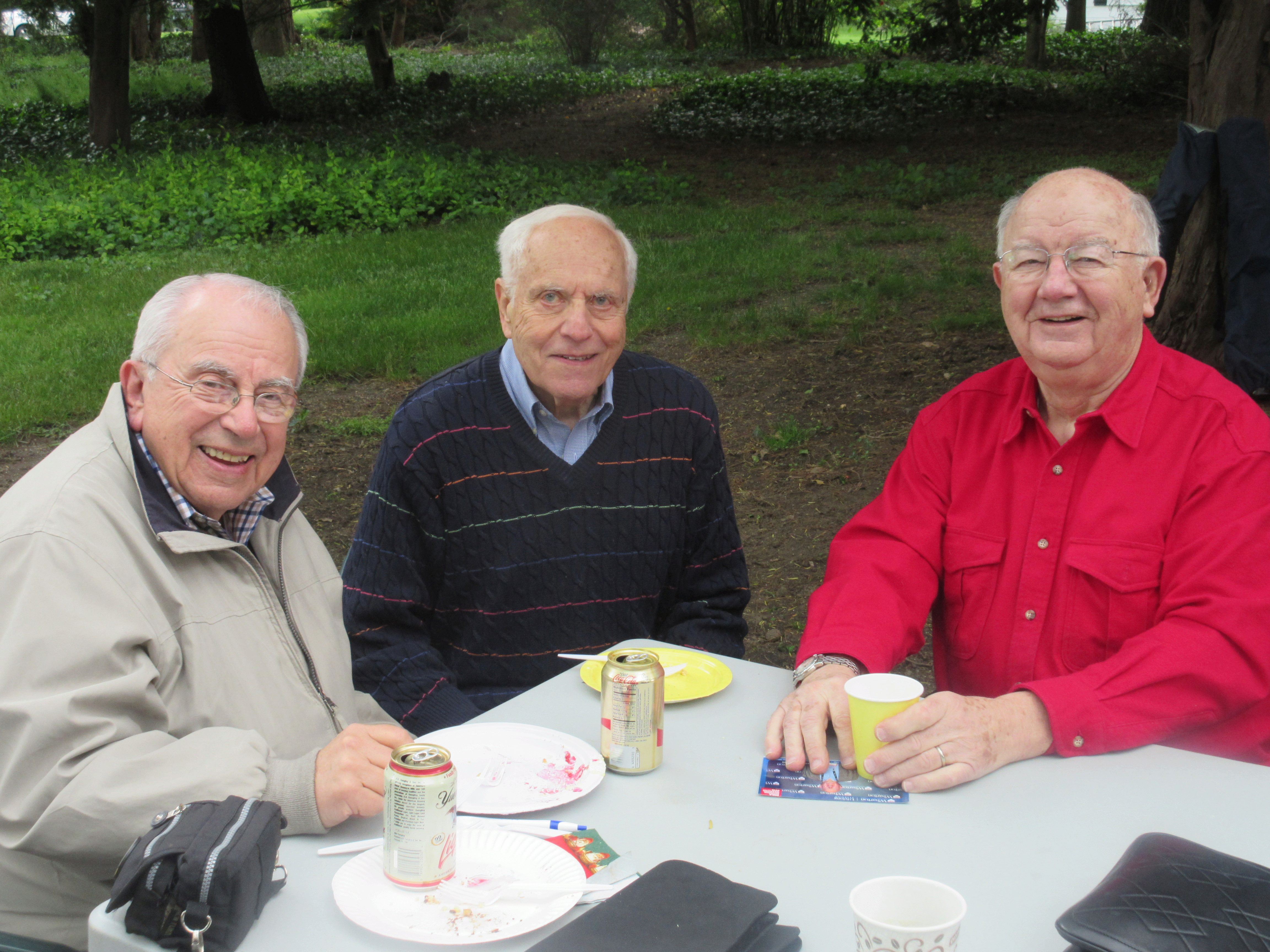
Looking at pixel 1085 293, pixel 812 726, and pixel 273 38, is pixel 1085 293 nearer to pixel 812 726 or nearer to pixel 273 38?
pixel 812 726

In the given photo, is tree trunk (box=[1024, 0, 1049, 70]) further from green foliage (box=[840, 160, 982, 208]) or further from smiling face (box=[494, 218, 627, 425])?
smiling face (box=[494, 218, 627, 425])

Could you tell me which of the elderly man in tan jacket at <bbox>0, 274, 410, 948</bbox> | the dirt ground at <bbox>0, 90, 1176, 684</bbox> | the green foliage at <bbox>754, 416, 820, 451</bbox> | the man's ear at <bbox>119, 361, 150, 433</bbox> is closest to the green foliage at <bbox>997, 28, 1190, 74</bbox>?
the dirt ground at <bbox>0, 90, 1176, 684</bbox>

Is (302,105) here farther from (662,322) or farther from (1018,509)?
(1018,509)

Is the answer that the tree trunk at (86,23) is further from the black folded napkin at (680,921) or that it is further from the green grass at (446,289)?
Answer: the black folded napkin at (680,921)

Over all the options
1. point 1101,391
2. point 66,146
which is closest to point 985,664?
point 1101,391

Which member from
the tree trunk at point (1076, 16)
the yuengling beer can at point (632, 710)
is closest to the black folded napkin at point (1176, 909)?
the yuengling beer can at point (632, 710)

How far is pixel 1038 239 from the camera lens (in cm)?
247

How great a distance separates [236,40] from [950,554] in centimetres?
1864

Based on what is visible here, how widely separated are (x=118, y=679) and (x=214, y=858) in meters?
0.53

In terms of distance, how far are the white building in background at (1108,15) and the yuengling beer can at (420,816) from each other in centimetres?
2079

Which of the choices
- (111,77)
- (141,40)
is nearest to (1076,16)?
(111,77)

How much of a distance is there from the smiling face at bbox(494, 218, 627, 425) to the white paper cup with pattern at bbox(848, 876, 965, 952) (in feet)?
5.75

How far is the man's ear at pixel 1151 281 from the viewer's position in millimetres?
2453

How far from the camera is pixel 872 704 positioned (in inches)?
73.6
